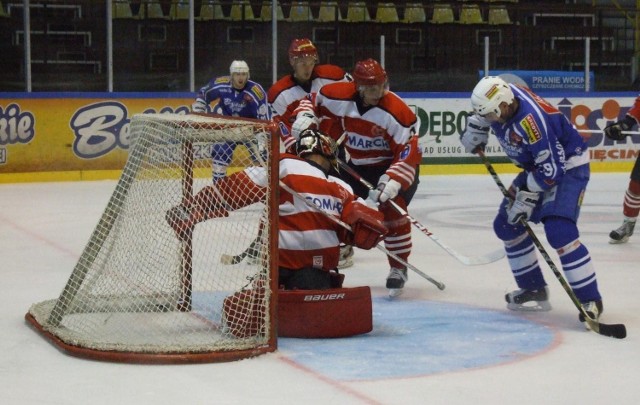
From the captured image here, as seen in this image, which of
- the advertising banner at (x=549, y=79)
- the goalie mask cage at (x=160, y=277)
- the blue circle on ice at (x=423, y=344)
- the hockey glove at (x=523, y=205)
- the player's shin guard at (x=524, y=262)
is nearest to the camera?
the blue circle on ice at (x=423, y=344)

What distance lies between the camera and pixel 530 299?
183 inches

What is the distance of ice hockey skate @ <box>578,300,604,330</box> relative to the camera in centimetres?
418

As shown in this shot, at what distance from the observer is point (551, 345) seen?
393cm

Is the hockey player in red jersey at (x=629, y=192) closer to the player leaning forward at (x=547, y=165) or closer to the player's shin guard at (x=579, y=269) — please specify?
the player leaning forward at (x=547, y=165)

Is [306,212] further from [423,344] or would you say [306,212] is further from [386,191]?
[386,191]

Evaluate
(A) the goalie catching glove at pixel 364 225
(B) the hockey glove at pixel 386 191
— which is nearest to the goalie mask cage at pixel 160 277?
(A) the goalie catching glove at pixel 364 225

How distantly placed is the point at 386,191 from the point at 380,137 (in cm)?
43

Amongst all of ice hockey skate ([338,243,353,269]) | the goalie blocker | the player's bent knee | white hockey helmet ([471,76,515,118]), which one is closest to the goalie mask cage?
the goalie blocker

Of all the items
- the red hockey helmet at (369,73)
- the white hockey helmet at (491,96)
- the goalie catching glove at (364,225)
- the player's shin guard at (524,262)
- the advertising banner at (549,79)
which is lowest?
the player's shin guard at (524,262)

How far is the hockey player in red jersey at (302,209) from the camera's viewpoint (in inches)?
156

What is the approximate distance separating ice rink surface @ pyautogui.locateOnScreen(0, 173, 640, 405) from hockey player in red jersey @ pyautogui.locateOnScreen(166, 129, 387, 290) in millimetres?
285

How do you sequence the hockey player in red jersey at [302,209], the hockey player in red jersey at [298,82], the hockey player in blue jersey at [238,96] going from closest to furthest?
the hockey player in red jersey at [302,209]
the hockey player in red jersey at [298,82]
the hockey player in blue jersey at [238,96]

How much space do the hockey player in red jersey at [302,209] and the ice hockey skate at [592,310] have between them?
83 cm

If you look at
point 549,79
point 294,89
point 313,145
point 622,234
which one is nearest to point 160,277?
point 313,145
